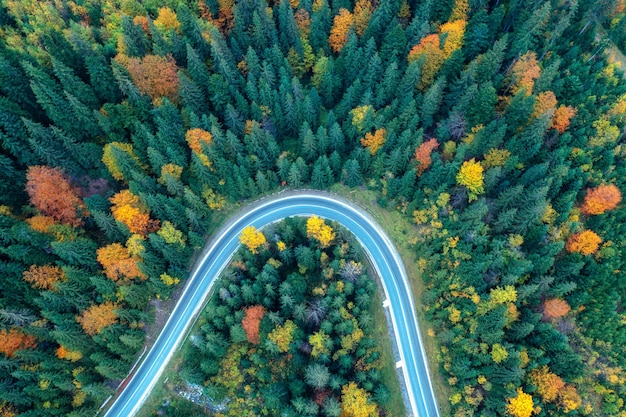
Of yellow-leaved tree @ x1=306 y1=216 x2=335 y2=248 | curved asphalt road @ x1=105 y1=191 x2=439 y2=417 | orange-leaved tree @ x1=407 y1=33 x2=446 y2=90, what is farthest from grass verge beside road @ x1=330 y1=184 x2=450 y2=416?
orange-leaved tree @ x1=407 y1=33 x2=446 y2=90

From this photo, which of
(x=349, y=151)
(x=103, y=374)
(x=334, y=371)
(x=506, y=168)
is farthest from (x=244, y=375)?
(x=506, y=168)

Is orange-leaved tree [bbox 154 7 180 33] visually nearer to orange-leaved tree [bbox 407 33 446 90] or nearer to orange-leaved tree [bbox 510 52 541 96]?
orange-leaved tree [bbox 407 33 446 90]

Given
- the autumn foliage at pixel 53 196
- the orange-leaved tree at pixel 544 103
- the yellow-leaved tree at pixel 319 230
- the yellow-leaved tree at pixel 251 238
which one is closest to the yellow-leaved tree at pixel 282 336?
the yellow-leaved tree at pixel 251 238

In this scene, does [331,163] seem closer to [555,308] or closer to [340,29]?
[340,29]

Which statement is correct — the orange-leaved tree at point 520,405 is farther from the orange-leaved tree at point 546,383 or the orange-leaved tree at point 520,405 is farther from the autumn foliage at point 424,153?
the autumn foliage at point 424,153

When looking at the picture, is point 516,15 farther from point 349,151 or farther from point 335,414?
point 335,414

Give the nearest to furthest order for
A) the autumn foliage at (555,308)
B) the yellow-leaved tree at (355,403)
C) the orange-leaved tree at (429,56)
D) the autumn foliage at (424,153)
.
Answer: the yellow-leaved tree at (355,403) → the autumn foliage at (555,308) → the autumn foliage at (424,153) → the orange-leaved tree at (429,56)
